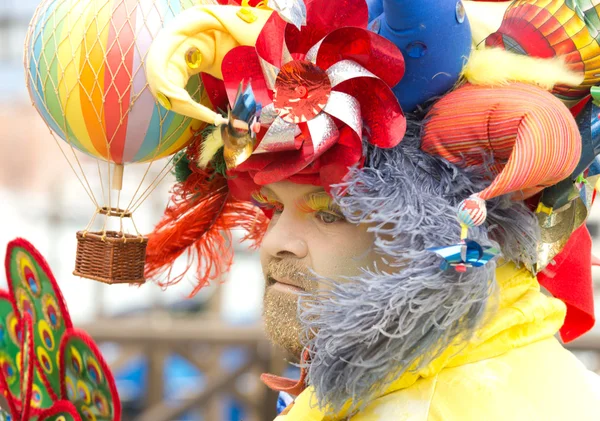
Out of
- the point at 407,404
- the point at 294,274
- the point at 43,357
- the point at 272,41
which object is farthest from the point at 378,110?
the point at 43,357

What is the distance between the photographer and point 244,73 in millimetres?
1162

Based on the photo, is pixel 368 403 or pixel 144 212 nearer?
pixel 368 403

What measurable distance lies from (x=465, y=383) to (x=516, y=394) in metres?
0.07

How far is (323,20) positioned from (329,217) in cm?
29

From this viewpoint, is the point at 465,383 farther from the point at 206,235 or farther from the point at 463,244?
the point at 206,235

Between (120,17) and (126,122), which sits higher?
(120,17)

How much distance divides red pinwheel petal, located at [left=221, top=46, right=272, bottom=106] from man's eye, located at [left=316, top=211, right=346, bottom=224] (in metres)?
0.19

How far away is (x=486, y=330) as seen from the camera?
3.78ft

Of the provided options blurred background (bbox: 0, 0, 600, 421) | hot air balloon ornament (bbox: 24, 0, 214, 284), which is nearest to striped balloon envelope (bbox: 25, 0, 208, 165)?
hot air balloon ornament (bbox: 24, 0, 214, 284)

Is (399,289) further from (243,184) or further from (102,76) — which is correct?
(102,76)

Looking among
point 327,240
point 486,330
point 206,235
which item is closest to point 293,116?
point 327,240

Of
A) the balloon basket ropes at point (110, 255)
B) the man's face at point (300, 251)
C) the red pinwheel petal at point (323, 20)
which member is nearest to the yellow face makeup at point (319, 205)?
the man's face at point (300, 251)

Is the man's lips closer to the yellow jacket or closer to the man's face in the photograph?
the man's face

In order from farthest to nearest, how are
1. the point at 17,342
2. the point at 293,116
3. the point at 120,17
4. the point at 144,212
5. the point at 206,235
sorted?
the point at 144,212 < the point at 206,235 < the point at 17,342 < the point at 120,17 < the point at 293,116
